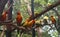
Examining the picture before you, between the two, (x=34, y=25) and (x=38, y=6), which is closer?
(x=34, y=25)

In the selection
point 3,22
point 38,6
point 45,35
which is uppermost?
point 3,22

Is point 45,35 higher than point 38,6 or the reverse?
the reverse

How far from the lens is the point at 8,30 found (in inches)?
59.4

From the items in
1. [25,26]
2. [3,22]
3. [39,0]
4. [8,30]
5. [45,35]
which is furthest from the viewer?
[39,0]

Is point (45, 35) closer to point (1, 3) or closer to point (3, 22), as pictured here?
point (1, 3)

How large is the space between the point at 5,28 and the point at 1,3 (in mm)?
230

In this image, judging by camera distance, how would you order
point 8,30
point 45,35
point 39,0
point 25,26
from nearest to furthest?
point 25,26, point 8,30, point 45,35, point 39,0

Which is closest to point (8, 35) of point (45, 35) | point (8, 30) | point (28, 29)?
point (8, 30)

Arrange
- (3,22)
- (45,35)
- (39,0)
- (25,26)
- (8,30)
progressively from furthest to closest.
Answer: (39,0), (45,35), (8,30), (25,26), (3,22)

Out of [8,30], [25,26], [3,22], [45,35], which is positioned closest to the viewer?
[3,22]

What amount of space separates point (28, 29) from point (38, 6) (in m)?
1.74

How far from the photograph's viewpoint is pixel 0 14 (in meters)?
1.42

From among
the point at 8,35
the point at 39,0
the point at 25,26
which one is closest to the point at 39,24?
the point at 25,26

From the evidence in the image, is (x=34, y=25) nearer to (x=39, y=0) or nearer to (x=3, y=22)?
(x=3, y=22)
